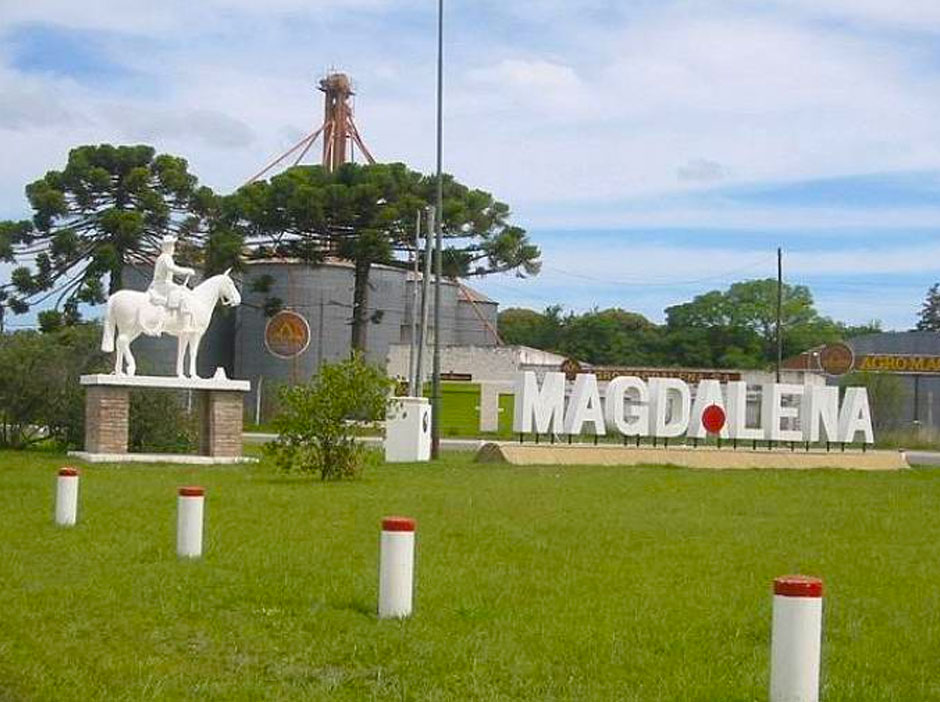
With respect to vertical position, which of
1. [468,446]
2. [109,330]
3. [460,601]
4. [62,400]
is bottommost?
[460,601]

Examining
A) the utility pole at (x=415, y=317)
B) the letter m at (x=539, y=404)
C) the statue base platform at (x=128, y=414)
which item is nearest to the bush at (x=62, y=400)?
the statue base platform at (x=128, y=414)

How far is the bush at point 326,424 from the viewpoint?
23969 millimetres

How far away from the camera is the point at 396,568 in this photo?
968 cm

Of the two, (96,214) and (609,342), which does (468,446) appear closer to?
(96,214)

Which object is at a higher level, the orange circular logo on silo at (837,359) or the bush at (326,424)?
the orange circular logo on silo at (837,359)

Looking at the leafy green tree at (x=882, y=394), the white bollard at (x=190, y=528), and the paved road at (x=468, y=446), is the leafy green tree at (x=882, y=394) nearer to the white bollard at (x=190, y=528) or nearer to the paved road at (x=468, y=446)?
the paved road at (x=468, y=446)

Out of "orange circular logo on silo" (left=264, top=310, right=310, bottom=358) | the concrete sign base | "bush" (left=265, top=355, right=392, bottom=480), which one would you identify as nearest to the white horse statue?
"bush" (left=265, top=355, right=392, bottom=480)

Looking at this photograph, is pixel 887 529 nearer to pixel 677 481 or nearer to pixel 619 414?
pixel 677 481

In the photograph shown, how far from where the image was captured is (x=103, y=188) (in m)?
46.1

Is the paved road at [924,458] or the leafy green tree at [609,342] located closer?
the paved road at [924,458]

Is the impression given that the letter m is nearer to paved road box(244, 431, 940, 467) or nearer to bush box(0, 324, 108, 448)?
paved road box(244, 431, 940, 467)

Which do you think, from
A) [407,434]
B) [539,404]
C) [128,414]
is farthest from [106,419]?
[539,404]

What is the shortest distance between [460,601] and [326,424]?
44.7ft

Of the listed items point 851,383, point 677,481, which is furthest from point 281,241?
point 677,481
